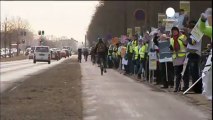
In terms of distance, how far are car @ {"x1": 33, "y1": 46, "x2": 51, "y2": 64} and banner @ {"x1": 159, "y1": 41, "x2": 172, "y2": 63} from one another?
141ft

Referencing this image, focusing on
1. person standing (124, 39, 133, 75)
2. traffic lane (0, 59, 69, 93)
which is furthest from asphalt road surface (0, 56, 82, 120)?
person standing (124, 39, 133, 75)

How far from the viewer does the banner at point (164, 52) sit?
15.5 m

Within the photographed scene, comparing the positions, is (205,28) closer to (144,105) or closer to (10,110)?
(144,105)

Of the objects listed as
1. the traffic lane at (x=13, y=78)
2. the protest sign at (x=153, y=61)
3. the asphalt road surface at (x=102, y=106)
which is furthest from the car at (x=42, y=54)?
the protest sign at (x=153, y=61)

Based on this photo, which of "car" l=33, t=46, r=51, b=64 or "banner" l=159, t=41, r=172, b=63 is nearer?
"banner" l=159, t=41, r=172, b=63

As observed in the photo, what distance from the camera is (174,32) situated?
11859 millimetres

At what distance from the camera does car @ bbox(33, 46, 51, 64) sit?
58.5 m

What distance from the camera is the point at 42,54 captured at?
5919 centimetres

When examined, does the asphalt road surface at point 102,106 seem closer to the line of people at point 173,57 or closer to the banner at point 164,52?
the line of people at point 173,57

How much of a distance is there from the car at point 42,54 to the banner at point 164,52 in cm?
4310

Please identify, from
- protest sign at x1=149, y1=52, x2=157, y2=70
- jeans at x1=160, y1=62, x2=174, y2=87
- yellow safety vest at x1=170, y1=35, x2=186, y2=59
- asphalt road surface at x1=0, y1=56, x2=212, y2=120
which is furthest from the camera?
protest sign at x1=149, y1=52, x2=157, y2=70

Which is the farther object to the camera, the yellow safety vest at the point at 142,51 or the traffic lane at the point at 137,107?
the yellow safety vest at the point at 142,51

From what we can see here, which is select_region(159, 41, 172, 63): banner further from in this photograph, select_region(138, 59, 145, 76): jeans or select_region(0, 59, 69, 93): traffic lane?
select_region(0, 59, 69, 93): traffic lane

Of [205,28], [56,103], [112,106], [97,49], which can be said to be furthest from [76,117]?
[97,49]
